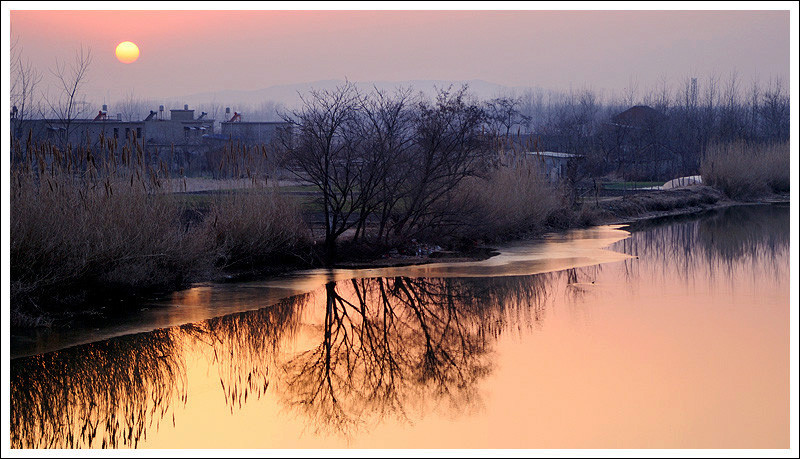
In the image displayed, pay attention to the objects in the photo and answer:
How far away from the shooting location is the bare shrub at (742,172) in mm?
45656

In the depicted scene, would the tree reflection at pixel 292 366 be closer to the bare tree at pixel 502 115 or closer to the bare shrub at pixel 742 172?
the bare tree at pixel 502 115

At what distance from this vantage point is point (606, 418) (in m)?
8.38

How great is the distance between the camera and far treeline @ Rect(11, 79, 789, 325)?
1330 centimetres

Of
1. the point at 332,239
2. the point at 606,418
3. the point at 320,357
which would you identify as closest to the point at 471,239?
the point at 332,239

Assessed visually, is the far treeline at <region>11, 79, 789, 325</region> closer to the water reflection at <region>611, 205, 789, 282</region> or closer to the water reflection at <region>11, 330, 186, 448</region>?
the water reflection at <region>11, 330, 186, 448</region>

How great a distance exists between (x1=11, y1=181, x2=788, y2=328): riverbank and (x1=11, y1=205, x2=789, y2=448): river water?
687mm

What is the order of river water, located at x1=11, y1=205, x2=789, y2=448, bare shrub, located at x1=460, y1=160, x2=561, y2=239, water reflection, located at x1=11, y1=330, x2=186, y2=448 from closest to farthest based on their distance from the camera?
1. water reflection, located at x1=11, y1=330, x2=186, y2=448
2. river water, located at x1=11, y1=205, x2=789, y2=448
3. bare shrub, located at x1=460, y1=160, x2=561, y2=239

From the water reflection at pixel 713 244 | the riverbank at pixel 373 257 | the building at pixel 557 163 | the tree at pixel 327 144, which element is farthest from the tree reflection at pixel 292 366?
the building at pixel 557 163

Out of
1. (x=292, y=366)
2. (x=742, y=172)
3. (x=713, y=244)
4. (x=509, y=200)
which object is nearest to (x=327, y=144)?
(x=509, y=200)

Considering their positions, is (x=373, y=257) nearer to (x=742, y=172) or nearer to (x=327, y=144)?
(x=327, y=144)

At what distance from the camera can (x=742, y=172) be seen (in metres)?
45.6

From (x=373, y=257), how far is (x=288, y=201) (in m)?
2.53

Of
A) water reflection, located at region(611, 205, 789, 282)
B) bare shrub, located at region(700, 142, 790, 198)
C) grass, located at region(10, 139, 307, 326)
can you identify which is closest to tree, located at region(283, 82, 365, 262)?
grass, located at region(10, 139, 307, 326)

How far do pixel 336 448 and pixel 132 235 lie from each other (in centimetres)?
813
